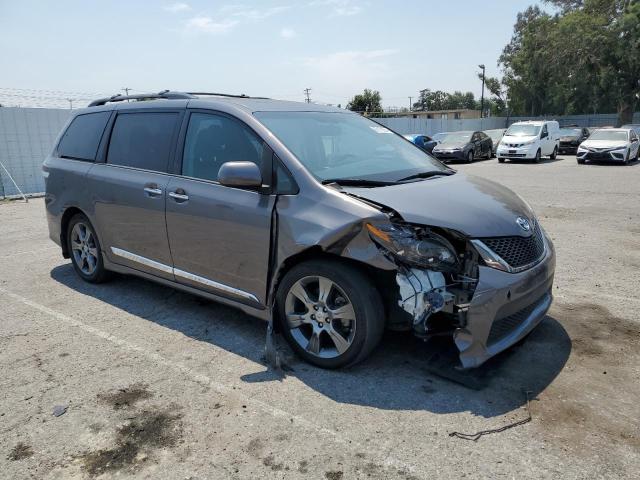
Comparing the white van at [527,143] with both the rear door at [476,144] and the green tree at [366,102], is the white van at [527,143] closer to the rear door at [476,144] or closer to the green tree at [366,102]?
the rear door at [476,144]

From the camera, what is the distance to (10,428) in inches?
118

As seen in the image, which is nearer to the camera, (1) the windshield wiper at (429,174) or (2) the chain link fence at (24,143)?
(1) the windshield wiper at (429,174)

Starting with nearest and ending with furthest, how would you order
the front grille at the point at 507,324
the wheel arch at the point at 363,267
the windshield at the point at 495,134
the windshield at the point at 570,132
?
1. the front grille at the point at 507,324
2. the wheel arch at the point at 363,267
3. the windshield at the point at 495,134
4. the windshield at the point at 570,132

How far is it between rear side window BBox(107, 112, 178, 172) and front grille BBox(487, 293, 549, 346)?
2.97m

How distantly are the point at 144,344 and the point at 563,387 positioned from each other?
3064 millimetres

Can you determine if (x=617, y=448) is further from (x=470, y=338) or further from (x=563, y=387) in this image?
(x=470, y=338)

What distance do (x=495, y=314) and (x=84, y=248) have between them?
4.35 meters

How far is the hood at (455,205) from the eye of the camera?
3.29 meters

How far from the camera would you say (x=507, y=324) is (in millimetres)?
3348

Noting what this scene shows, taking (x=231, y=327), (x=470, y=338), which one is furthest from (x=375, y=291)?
(x=231, y=327)

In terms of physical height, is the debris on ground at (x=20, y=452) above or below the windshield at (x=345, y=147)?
below

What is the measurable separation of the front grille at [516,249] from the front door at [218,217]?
60.5 inches

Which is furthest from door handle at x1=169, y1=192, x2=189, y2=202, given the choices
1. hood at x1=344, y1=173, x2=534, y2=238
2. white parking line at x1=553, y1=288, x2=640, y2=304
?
white parking line at x1=553, y1=288, x2=640, y2=304

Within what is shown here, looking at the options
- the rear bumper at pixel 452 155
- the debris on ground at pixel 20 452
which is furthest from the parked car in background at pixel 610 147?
the debris on ground at pixel 20 452
